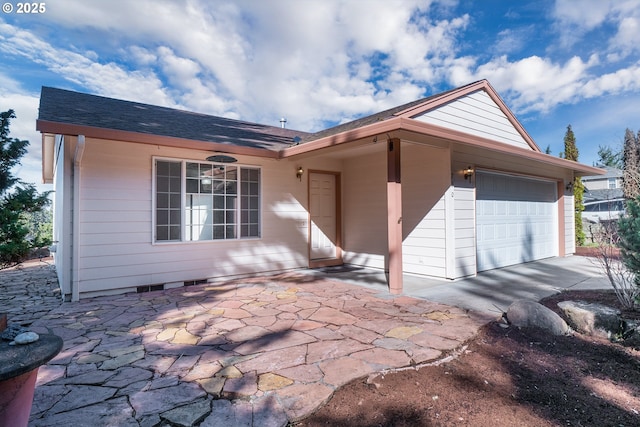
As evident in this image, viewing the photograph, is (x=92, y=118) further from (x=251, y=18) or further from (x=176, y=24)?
(x=251, y=18)

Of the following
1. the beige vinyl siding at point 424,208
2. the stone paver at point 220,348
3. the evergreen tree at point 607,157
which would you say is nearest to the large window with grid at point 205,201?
the stone paver at point 220,348

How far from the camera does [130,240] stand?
211 inches

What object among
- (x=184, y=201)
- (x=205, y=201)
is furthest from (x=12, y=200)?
(x=205, y=201)

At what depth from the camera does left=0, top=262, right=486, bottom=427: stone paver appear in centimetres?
209

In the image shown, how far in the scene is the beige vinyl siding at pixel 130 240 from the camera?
5.03 m

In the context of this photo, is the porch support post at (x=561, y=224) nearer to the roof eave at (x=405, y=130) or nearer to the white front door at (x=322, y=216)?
the roof eave at (x=405, y=130)

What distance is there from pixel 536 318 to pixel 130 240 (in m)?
6.07

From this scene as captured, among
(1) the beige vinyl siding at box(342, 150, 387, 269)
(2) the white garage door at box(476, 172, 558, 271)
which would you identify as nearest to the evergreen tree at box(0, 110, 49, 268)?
(1) the beige vinyl siding at box(342, 150, 387, 269)

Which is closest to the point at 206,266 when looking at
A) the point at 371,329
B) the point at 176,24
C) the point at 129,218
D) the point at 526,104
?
the point at 129,218

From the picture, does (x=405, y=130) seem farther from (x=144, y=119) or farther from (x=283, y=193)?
(x=144, y=119)

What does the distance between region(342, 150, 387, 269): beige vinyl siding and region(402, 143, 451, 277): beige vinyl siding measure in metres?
0.59

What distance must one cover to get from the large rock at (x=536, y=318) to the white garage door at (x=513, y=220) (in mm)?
3332

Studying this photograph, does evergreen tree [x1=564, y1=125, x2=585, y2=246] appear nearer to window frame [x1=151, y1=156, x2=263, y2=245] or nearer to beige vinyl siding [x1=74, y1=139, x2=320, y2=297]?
window frame [x1=151, y1=156, x2=263, y2=245]

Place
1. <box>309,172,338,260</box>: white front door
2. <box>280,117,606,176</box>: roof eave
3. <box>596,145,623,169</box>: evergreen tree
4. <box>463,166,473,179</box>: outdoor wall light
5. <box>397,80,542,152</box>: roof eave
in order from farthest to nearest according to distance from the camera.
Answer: <box>596,145,623,169</box>: evergreen tree
<box>309,172,338,260</box>: white front door
<box>463,166,473,179</box>: outdoor wall light
<box>397,80,542,152</box>: roof eave
<box>280,117,606,176</box>: roof eave
